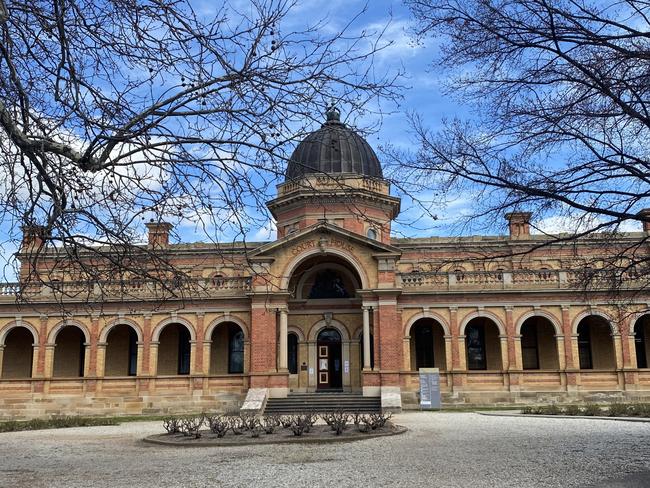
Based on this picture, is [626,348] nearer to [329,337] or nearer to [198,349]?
[329,337]

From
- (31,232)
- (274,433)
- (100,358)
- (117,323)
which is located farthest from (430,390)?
(31,232)

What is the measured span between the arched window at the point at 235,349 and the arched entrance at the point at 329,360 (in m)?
4.41

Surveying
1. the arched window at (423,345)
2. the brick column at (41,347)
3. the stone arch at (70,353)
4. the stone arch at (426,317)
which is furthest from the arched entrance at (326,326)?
the brick column at (41,347)

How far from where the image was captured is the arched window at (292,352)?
3438 cm

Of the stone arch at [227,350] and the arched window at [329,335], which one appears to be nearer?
the arched window at [329,335]

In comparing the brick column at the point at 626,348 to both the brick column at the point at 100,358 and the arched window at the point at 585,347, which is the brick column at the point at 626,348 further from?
the brick column at the point at 100,358

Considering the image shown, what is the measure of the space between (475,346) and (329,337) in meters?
8.17

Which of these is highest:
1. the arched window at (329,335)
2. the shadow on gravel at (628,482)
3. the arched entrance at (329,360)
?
the arched window at (329,335)

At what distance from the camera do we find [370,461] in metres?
12.8

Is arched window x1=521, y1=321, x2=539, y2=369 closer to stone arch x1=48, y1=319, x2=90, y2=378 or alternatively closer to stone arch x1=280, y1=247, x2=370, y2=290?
stone arch x1=280, y1=247, x2=370, y2=290

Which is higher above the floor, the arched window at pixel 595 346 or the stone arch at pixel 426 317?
the stone arch at pixel 426 317

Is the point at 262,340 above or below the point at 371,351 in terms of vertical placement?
above

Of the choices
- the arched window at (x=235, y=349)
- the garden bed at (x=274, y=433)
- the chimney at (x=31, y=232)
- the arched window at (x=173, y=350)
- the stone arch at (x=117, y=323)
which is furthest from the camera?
the arched window at (x=173, y=350)

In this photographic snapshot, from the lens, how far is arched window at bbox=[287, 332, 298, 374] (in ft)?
113
